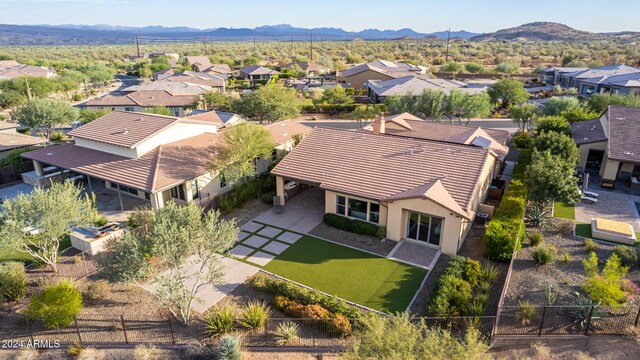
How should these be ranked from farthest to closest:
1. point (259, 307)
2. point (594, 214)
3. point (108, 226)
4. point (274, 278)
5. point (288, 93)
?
point (288, 93) < point (594, 214) < point (108, 226) < point (274, 278) < point (259, 307)

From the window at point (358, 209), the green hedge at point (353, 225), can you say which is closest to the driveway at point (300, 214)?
A: the green hedge at point (353, 225)

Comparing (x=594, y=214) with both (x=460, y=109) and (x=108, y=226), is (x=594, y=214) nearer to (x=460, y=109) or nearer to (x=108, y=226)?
(x=460, y=109)

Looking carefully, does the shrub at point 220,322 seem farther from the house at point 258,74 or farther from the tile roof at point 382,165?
the house at point 258,74

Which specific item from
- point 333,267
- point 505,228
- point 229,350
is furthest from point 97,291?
point 505,228

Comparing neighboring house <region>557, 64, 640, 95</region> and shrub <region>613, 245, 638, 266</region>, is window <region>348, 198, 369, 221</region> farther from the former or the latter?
neighboring house <region>557, 64, 640, 95</region>

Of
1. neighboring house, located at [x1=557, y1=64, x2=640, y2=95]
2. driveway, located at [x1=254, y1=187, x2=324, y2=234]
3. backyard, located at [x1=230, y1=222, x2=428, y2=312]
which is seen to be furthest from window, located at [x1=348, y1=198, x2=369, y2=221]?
neighboring house, located at [x1=557, y1=64, x2=640, y2=95]

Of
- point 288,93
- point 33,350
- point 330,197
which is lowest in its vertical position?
point 33,350

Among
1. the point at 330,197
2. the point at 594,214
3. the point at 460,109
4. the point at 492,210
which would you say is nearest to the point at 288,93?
the point at 460,109
